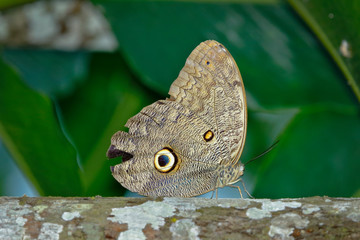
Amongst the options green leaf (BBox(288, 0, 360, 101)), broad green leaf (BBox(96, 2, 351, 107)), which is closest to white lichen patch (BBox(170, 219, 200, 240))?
broad green leaf (BBox(96, 2, 351, 107))

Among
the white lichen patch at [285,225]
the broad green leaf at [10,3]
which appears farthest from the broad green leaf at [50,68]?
the white lichen patch at [285,225]

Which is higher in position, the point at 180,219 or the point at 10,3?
the point at 10,3

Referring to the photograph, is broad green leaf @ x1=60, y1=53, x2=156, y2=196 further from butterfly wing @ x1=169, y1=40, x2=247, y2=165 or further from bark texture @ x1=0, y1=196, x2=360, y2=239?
bark texture @ x1=0, y1=196, x2=360, y2=239

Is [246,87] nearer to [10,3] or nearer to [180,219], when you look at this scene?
[180,219]

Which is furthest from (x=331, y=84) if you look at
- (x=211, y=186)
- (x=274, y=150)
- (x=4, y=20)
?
(x=4, y=20)

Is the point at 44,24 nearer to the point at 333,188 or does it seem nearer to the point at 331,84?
the point at 331,84

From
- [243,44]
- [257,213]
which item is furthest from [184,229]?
[243,44]
